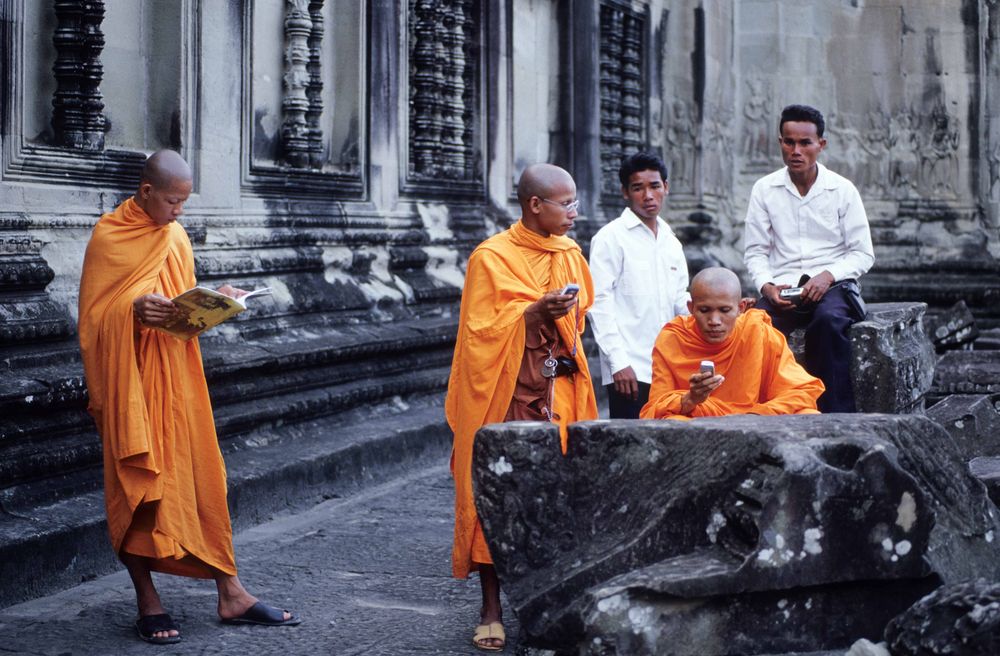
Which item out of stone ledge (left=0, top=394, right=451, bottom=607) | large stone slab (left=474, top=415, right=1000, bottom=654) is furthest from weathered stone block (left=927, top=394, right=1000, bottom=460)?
stone ledge (left=0, top=394, right=451, bottom=607)

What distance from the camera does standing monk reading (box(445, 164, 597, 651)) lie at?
187 inches

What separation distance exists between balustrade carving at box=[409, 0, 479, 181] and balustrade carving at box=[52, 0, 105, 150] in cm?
324

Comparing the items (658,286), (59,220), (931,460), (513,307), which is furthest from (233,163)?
(931,460)

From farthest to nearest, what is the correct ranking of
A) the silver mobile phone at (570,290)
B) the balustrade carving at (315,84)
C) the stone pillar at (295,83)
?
the balustrade carving at (315,84) < the stone pillar at (295,83) < the silver mobile phone at (570,290)

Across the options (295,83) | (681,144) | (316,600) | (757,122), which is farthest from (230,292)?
(757,122)

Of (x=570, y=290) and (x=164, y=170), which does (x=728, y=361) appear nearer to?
(x=570, y=290)

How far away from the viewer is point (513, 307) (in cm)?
476

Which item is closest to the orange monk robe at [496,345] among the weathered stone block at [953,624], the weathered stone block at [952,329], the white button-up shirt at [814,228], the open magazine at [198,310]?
the open magazine at [198,310]

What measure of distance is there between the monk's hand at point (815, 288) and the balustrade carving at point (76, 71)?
328 cm

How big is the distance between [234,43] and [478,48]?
10.2ft

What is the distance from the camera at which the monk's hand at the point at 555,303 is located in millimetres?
4605

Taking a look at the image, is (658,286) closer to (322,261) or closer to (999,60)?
(322,261)

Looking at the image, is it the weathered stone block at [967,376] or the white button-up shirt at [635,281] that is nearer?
the white button-up shirt at [635,281]

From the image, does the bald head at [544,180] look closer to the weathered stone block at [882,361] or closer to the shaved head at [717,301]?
the shaved head at [717,301]
